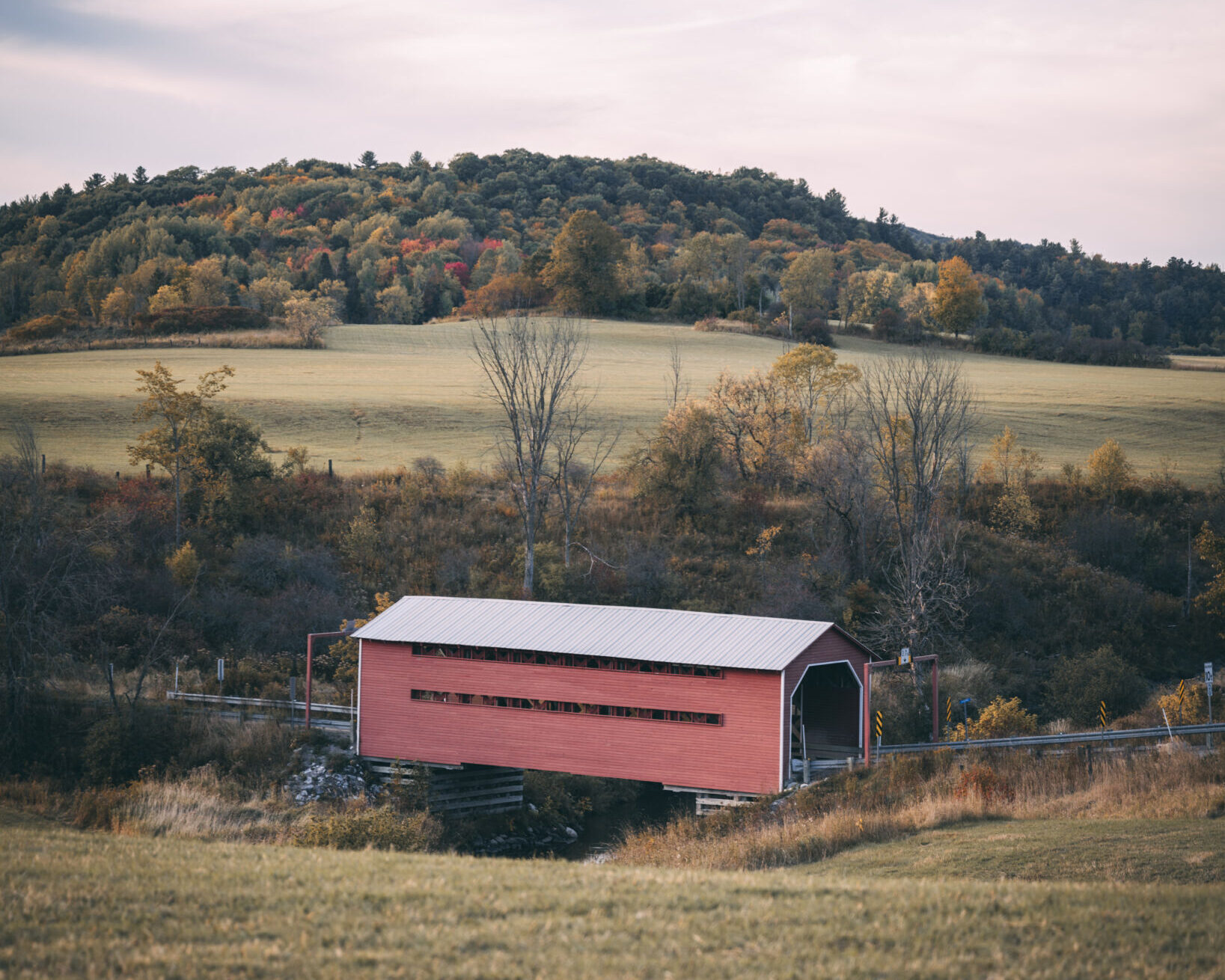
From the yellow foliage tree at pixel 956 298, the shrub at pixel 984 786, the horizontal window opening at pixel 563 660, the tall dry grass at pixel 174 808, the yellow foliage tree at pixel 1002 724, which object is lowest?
the tall dry grass at pixel 174 808

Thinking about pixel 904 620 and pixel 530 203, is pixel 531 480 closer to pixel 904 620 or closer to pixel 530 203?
pixel 904 620

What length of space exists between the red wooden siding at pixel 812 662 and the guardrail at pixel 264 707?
482 inches

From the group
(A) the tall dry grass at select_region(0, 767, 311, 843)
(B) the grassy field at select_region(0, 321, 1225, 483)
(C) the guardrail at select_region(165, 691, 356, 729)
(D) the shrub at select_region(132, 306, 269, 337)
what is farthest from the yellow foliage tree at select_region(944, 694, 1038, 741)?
(D) the shrub at select_region(132, 306, 269, 337)

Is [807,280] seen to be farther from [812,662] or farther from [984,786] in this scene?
[984,786]

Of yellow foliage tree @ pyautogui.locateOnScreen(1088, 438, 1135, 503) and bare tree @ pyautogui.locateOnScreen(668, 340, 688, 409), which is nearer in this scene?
yellow foliage tree @ pyautogui.locateOnScreen(1088, 438, 1135, 503)

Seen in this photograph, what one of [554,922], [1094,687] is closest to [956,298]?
[1094,687]

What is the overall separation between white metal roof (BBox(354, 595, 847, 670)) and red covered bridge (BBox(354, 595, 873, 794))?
5cm

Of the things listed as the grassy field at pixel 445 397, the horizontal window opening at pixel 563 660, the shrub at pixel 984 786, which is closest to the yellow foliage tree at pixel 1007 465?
the grassy field at pixel 445 397

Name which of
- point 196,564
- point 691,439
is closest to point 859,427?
point 691,439

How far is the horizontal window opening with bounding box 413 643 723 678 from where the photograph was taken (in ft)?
88.5

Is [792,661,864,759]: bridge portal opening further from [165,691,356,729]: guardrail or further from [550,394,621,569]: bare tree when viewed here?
[550,394,621,569]: bare tree

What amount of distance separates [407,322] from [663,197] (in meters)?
54.9

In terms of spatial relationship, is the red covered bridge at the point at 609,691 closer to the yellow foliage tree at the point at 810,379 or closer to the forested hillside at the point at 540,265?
the yellow foliage tree at the point at 810,379

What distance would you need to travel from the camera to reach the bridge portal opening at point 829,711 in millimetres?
28922
